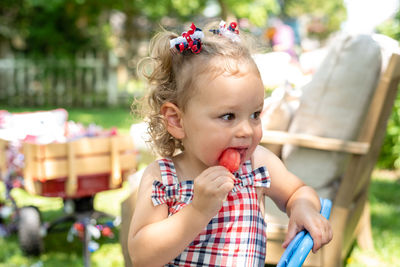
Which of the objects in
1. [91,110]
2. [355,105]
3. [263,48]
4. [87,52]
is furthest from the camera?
[87,52]

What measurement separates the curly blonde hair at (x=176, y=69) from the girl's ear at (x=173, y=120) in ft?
0.07

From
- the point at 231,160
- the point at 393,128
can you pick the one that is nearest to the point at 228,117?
the point at 231,160

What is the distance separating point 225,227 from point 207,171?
0.89ft

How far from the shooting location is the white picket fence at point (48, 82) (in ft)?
40.4

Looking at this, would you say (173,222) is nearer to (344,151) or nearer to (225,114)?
(225,114)

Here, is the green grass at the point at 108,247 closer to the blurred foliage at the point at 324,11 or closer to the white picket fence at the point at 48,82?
the white picket fence at the point at 48,82

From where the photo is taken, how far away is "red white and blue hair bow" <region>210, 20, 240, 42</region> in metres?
1.51

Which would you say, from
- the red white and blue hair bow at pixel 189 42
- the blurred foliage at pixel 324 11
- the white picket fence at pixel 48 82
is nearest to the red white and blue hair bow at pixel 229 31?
the red white and blue hair bow at pixel 189 42

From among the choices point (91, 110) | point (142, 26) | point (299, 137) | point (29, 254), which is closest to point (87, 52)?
point (91, 110)

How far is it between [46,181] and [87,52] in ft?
34.8

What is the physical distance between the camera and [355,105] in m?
2.55

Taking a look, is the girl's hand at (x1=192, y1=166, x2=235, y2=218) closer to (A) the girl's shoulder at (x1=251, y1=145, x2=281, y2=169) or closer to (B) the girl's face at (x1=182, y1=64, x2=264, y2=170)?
(B) the girl's face at (x1=182, y1=64, x2=264, y2=170)

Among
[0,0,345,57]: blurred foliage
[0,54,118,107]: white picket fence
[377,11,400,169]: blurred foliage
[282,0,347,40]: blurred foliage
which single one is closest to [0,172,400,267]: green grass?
[377,11,400,169]: blurred foliage

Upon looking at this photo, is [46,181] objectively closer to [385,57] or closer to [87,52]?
[385,57]
